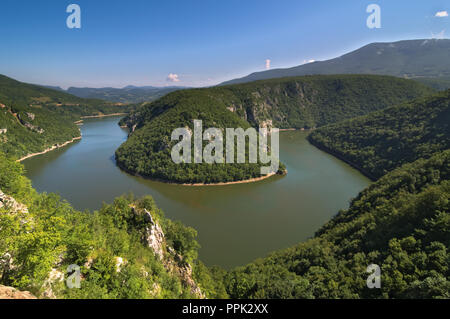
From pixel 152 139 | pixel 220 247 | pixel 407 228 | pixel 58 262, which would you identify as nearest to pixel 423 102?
pixel 407 228

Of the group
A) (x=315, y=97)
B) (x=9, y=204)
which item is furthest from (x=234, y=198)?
(x=315, y=97)

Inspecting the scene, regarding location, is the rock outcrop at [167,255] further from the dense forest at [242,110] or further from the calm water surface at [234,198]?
the dense forest at [242,110]
